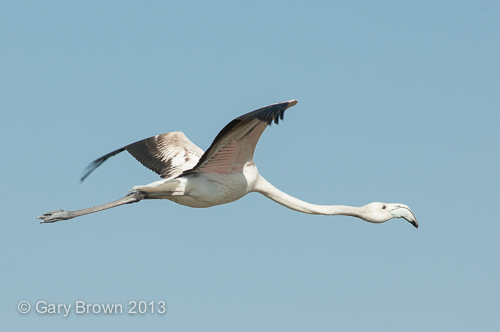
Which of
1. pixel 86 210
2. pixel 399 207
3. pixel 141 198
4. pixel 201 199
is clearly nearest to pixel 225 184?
pixel 201 199

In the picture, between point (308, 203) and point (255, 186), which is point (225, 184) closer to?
point (255, 186)

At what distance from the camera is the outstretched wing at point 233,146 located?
11820 millimetres

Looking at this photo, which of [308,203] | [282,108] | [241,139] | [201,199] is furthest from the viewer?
[308,203]

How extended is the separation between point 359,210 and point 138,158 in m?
5.37

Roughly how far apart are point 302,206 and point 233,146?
2652mm

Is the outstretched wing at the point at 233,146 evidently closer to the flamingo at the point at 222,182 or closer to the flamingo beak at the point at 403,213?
the flamingo at the point at 222,182

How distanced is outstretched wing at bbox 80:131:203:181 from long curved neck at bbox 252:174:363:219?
6.11 feet

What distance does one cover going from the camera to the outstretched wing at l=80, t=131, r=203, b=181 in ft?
51.5

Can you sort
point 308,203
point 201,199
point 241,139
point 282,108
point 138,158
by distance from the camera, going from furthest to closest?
point 138,158 → point 308,203 → point 201,199 → point 241,139 → point 282,108

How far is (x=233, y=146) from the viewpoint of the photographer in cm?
1312

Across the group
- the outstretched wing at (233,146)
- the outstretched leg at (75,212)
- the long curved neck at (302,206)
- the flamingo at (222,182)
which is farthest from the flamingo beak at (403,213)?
the outstretched leg at (75,212)

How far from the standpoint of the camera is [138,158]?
53.4 feet

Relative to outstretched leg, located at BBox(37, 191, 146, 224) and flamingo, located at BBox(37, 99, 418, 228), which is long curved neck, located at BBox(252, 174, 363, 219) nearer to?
flamingo, located at BBox(37, 99, 418, 228)

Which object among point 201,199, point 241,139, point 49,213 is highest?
point 241,139
